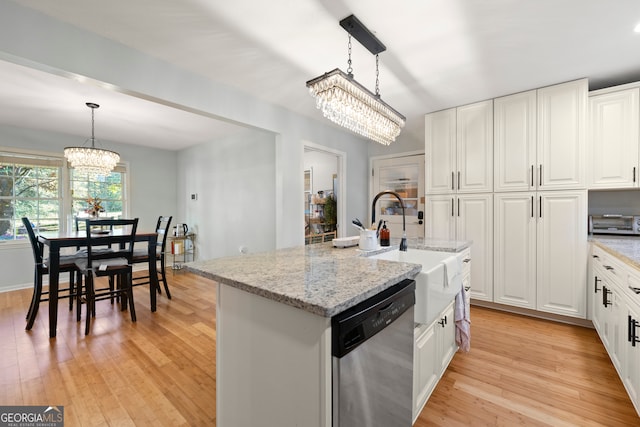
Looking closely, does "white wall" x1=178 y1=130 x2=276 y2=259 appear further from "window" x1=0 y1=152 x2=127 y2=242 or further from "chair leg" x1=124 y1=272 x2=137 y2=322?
"chair leg" x1=124 y1=272 x2=137 y2=322

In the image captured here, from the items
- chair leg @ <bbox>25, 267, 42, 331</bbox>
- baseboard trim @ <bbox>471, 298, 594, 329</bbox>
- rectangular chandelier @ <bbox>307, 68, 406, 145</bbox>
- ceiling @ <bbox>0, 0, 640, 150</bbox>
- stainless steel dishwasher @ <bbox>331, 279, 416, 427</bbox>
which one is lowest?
baseboard trim @ <bbox>471, 298, 594, 329</bbox>

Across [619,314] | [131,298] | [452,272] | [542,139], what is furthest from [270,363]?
[542,139]

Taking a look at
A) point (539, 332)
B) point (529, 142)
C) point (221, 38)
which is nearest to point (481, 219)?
point (529, 142)

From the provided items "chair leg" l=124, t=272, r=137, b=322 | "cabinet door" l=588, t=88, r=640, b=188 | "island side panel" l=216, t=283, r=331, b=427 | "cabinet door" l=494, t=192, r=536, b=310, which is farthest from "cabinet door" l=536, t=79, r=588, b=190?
"chair leg" l=124, t=272, r=137, b=322

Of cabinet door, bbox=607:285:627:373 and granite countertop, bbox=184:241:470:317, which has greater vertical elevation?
granite countertop, bbox=184:241:470:317

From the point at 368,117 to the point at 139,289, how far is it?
395 centimetres

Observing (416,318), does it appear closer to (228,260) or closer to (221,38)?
(228,260)

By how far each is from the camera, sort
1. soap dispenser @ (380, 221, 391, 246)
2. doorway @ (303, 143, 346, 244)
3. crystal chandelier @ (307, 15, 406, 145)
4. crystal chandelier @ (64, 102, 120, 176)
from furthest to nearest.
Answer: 1. doorway @ (303, 143, 346, 244)
2. crystal chandelier @ (64, 102, 120, 176)
3. soap dispenser @ (380, 221, 391, 246)
4. crystal chandelier @ (307, 15, 406, 145)

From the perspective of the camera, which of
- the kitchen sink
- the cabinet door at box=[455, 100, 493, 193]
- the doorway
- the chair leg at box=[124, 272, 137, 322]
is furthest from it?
the doorway

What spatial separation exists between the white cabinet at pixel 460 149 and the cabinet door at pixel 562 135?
45 cm

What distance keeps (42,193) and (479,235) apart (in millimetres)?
6258

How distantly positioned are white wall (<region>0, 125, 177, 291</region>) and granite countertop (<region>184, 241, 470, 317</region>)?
460cm

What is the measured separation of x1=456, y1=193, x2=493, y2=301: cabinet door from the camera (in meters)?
3.06

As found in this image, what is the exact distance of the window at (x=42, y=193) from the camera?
3967 millimetres
